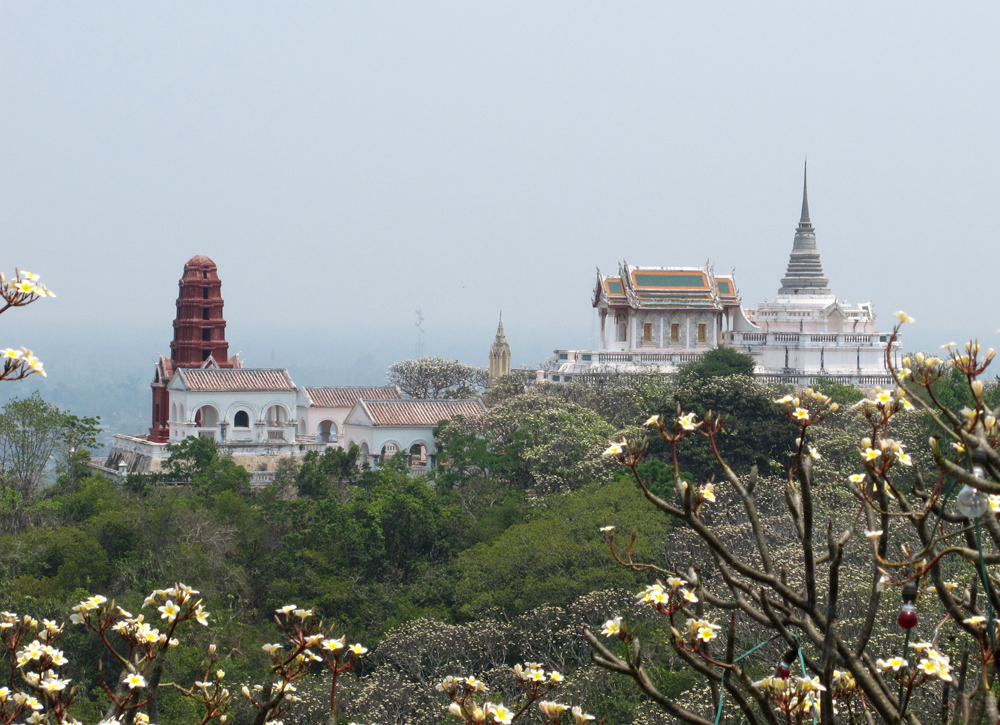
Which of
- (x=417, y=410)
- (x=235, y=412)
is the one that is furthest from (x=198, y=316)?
(x=417, y=410)

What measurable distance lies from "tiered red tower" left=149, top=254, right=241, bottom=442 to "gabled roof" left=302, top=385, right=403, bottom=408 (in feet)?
12.0

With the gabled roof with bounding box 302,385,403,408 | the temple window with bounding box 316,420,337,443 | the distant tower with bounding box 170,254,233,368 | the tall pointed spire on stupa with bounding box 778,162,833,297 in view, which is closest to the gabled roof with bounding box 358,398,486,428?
the gabled roof with bounding box 302,385,403,408

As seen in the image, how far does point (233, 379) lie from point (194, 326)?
3.65 m

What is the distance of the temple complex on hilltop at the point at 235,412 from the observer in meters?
51.7

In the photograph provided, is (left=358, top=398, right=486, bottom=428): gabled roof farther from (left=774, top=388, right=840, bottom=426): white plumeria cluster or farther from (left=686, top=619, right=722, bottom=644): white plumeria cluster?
(left=686, top=619, right=722, bottom=644): white plumeria cluster

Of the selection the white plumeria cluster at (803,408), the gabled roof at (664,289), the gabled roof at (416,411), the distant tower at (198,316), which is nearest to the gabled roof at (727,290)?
the gabled roof at (664,289)

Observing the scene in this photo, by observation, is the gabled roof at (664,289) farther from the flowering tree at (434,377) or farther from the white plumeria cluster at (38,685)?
the white plumeria cluster at (38,685)

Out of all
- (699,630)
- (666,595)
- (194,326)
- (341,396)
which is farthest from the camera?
(341,396)

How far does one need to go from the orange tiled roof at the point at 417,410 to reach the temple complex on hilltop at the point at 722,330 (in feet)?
14.2

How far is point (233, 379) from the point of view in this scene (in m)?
52.9

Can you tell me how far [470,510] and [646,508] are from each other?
7.64 metres

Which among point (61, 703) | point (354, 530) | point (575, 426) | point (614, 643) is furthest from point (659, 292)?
point (61, 703)

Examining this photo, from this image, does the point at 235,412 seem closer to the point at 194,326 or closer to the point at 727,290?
the point at 194,326

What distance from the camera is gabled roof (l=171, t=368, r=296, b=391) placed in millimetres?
52094
